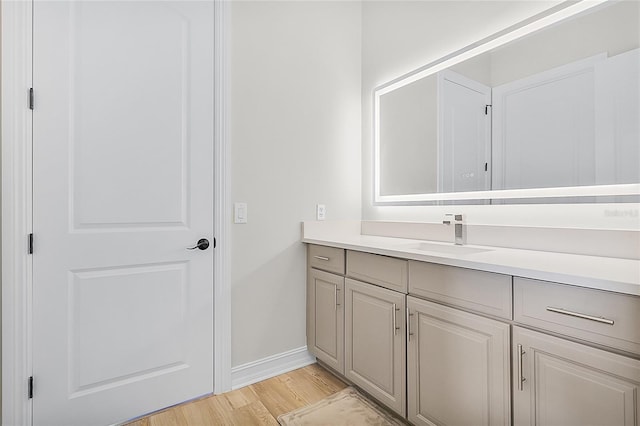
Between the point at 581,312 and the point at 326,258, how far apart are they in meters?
1.30

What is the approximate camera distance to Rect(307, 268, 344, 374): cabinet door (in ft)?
6.41

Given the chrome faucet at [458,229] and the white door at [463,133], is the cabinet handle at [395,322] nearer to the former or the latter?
the chrome faucet at [458,229]

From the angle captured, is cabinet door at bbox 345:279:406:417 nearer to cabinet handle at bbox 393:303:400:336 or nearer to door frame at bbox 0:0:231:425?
cabinet handle at bbox 393:303:400:336

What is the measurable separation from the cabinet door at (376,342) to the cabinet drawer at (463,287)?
0.50 feet

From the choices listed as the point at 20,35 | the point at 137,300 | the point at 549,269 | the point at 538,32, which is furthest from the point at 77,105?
the point at 538,32

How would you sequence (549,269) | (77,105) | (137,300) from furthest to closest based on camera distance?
(137,300) → (77,105) → (549,269)

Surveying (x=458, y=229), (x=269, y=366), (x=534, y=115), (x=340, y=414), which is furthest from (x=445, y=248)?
(x=269, y=366)

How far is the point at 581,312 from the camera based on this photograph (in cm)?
98

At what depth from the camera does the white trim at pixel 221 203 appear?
189cm

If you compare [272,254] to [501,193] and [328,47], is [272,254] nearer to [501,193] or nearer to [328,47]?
[501,193]

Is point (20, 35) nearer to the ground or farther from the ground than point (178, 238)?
farther from the ground

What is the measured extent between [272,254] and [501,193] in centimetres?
135

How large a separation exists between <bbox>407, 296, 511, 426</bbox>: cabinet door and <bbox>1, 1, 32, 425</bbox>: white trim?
1680mm

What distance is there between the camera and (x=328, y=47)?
239 centimetres
